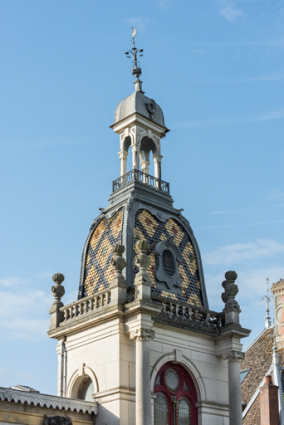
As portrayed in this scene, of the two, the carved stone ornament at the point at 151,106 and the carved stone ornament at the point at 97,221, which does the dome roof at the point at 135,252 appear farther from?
the carved stone ornament at the point at 151,106

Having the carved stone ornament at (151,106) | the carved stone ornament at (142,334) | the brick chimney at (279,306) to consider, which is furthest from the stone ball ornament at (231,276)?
the brick chimney at (279,306)

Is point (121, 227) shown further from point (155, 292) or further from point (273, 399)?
point (273, 399)

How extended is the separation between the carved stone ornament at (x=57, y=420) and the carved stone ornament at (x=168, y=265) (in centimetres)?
624

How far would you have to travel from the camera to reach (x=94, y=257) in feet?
98.2

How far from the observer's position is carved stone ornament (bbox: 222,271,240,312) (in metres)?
28.7

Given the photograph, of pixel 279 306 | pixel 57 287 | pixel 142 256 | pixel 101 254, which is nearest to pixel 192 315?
pixel 142 256

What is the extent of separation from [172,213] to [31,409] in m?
10.6

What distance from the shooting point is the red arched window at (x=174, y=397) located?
26.3 metres

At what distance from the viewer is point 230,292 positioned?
2889 cm

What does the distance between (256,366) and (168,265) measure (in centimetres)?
2443

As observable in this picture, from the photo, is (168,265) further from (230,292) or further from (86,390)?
(86,390)

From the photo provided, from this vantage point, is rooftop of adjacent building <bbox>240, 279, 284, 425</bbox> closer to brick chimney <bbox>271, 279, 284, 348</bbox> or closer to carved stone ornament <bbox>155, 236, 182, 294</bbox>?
brick chimney <bbox>271, 279, 284, 348</bbox>

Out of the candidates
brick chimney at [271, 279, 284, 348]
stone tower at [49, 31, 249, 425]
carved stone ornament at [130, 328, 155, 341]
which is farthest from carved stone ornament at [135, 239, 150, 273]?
brick chimney at [271, 279, 284, 348]

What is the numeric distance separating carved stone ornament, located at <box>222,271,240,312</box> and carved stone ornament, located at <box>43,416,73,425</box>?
299 inches
